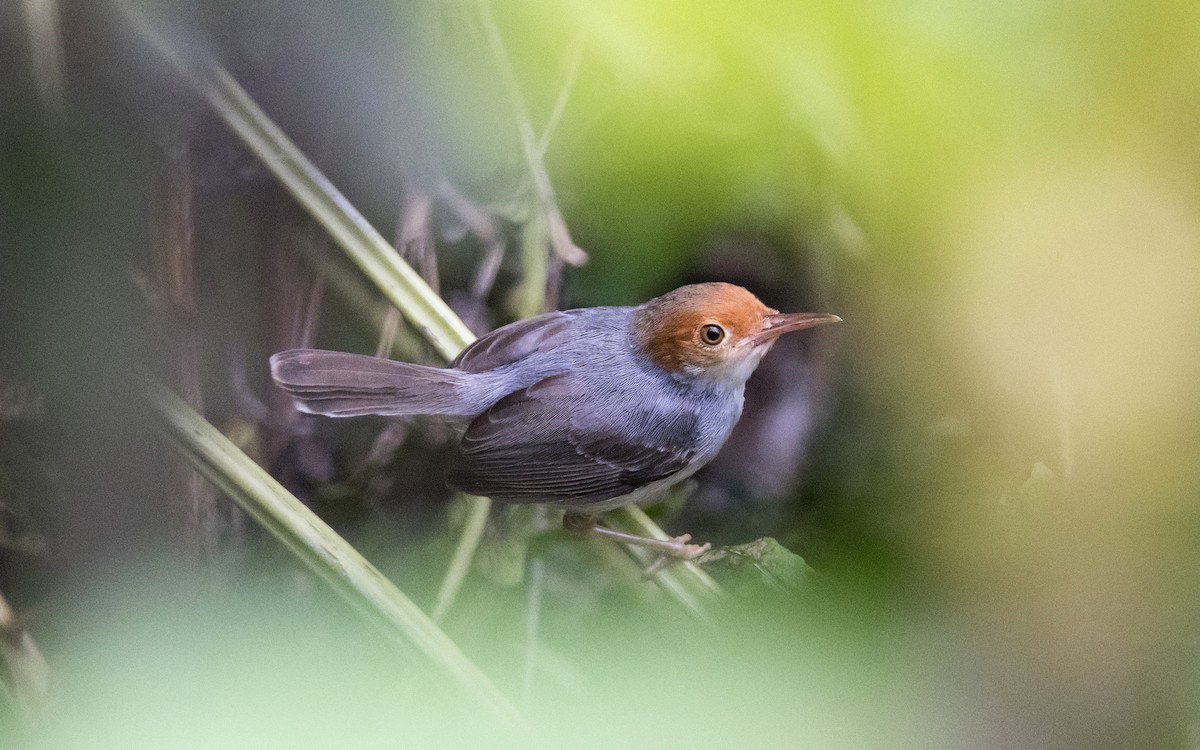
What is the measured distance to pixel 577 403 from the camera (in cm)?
88

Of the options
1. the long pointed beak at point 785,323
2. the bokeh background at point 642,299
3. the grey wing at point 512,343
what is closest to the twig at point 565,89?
the bokeh background at point 642,299

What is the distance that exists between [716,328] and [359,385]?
35 cm

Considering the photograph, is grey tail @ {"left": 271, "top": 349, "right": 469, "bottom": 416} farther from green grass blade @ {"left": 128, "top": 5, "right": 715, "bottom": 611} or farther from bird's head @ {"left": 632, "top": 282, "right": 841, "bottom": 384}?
bird's head @ {"left": 632, "top": 282, "right": 841, "bottom": 384}

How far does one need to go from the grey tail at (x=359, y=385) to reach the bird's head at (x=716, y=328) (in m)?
0.22

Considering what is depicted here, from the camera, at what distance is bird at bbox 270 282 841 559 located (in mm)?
869

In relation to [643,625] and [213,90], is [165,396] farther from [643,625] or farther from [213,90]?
[643,625]

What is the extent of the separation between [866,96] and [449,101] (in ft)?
1.36

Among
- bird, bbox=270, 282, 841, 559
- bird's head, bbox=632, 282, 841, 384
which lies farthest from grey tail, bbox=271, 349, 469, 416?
bird's head, bbox=632, 282, 841, 384

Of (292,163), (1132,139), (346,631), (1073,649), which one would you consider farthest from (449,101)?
(1073,649)

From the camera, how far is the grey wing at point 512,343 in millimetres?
907

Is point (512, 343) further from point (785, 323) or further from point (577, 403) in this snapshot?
point (785, 323)

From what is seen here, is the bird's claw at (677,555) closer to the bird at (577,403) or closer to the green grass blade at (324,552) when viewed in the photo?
the bird at (577,403)

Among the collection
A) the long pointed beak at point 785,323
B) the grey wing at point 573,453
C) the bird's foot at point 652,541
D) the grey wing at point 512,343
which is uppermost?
the long pointed beak at point 785,323

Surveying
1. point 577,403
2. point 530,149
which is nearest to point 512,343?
point 577,403
